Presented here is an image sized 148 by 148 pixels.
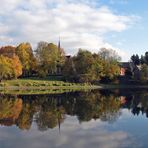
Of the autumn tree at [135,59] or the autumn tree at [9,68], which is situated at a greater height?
the autumn tree at [135,59]

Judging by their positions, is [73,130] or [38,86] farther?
[38,86]

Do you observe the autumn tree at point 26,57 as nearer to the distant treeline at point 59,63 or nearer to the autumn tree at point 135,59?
the distant treeline at point 59,63

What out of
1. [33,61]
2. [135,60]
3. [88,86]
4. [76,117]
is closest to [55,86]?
[88,86]

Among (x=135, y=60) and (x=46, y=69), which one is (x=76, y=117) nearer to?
(x=46, y=69)

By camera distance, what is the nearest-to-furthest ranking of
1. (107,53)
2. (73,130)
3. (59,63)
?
(73,130), (59,63), (107,53)

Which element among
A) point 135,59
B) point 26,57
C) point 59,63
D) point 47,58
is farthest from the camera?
point 135,59

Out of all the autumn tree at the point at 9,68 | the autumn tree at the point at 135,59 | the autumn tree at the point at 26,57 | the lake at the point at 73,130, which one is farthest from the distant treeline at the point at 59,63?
the lake at the point at 73,130

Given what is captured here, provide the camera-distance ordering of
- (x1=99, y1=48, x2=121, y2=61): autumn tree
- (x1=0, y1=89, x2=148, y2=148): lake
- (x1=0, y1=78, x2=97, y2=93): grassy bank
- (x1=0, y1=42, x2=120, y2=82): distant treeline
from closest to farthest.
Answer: (x1=0, y1=89, x2=148, y2=148): lake < (x1=0, y1=78, x2=97, y2=93): grassy bank < (x1=0, y1=42, x2=120, y2=82): distant treeline < (x1=99, y1=48, x2=121, y2=61): autumn tree

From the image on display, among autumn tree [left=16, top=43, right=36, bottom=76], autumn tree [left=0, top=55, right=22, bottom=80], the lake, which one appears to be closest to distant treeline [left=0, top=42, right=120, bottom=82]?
autumn tree [left=16, top=43, right=36, bottom=76]

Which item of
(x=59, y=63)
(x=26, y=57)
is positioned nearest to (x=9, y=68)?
(x=26, y=57)

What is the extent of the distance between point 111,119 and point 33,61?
8712 cm

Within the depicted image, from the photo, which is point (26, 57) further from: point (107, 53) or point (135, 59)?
point (135, 59)

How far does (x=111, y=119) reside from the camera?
38969 mm

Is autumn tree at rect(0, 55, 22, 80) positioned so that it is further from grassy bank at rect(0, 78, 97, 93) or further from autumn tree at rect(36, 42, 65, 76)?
autumn tree at rect(36, 42, 65, 76)
